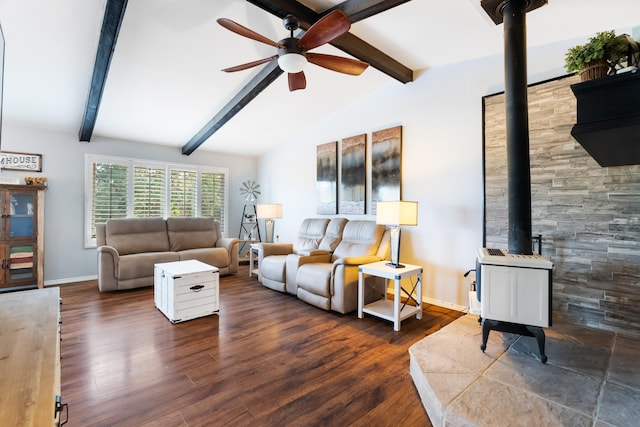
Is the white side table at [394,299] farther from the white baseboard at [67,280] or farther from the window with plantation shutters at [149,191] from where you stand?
the white baseboard at [67,280]

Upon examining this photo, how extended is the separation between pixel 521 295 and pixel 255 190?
5.65 meters

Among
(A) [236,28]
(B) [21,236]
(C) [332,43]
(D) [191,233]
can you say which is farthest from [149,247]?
(C) [332,43]

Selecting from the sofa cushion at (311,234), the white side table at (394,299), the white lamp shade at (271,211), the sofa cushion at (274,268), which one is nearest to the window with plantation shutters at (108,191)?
the white lamp shade at (271,211)

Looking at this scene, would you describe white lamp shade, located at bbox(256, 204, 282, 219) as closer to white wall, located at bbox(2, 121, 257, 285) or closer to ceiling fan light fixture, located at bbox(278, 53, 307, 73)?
white wall, located at bbox(2, 121, 257, 285)

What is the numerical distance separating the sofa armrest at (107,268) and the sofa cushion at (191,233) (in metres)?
0.97

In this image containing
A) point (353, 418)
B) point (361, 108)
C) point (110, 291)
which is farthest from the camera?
point (361, 108)

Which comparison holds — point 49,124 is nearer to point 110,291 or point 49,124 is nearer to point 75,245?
point 75,245

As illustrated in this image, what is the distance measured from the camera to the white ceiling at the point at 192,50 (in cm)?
256

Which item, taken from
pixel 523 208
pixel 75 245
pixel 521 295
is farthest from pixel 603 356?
pixel 75 245

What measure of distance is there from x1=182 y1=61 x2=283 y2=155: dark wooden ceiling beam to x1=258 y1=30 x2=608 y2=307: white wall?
60.3 inches

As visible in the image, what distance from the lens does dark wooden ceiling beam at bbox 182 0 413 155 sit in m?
2.53

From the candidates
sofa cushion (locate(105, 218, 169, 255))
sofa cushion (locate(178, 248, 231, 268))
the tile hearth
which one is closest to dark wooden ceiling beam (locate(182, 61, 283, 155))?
sofa cushion (locate(105, 218, 169, 255))

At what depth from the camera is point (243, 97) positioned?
4047 millimetres

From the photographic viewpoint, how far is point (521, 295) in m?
2.11
